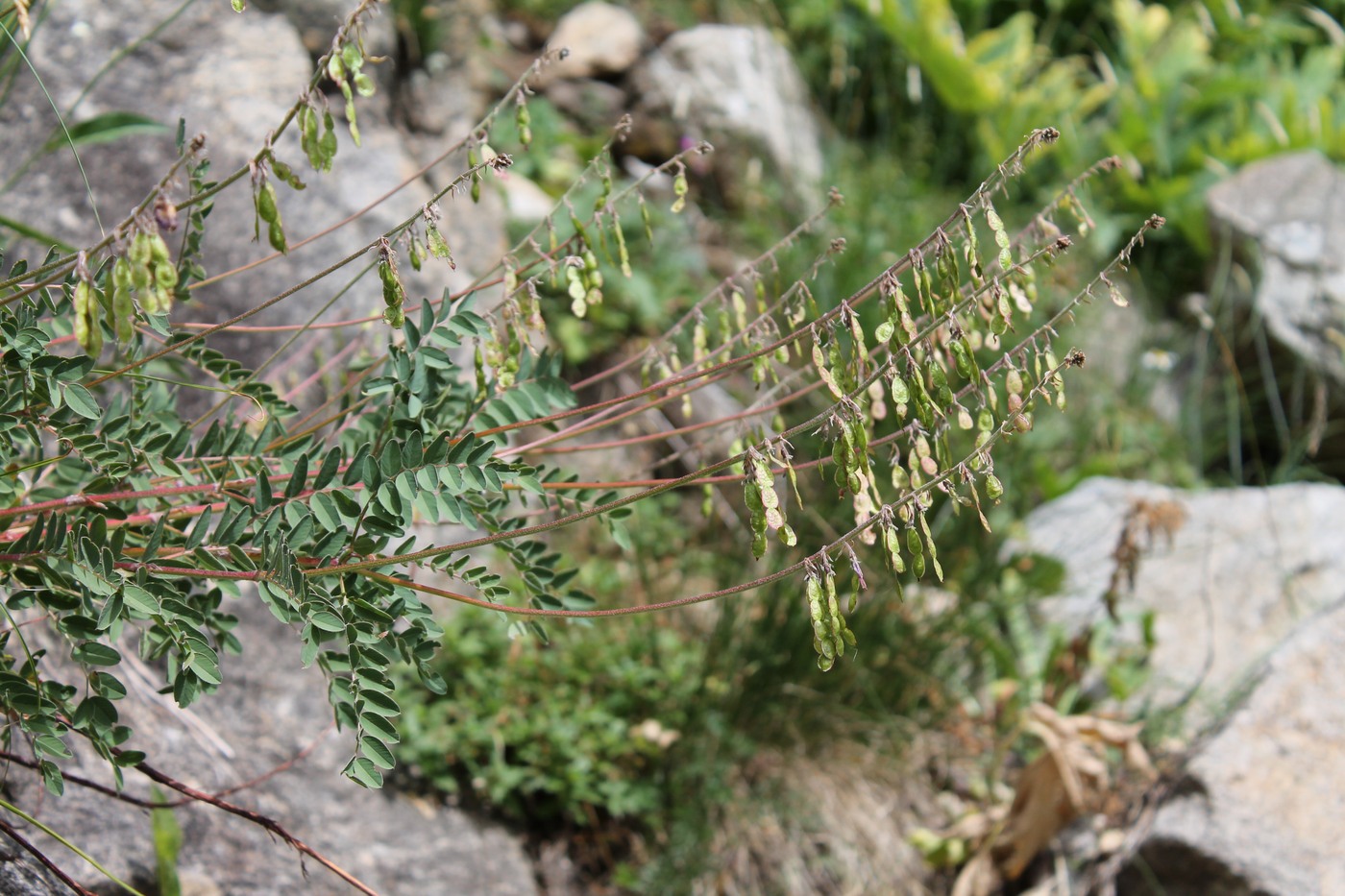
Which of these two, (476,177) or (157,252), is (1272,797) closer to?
(476,177)

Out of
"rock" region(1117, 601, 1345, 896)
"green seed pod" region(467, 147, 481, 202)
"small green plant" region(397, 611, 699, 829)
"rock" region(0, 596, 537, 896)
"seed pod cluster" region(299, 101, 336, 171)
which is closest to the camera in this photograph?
"seed pod cluster" region(299, 101, 336, 171)

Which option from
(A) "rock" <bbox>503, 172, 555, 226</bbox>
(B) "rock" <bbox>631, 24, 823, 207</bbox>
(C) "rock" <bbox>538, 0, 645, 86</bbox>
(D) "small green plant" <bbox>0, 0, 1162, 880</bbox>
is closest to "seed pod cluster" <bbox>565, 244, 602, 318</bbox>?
(D) "small green plant" <bbox>0, 0, 1162, 880</bbox>

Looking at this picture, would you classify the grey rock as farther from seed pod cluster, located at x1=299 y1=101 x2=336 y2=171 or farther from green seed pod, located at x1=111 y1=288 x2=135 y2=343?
seed pod cluster, located at x1=299 y1=101 x2=336 y2=171

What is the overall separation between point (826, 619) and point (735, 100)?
4.01 meters

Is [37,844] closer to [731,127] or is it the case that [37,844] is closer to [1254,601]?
[1254,601]

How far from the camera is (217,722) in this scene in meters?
2.12

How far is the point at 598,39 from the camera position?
15.6ft

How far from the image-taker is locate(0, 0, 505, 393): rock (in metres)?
2.61

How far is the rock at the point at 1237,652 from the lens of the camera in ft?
7.14

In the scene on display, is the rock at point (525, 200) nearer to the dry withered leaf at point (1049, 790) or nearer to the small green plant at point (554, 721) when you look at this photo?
the small green plant at point (554, 721)

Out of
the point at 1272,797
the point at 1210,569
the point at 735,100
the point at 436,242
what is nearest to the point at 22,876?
the point at 436,242

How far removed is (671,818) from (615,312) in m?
1.88

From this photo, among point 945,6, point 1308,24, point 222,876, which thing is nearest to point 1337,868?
point 222,876

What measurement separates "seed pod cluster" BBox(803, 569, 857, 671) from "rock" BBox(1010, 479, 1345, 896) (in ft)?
5.29
